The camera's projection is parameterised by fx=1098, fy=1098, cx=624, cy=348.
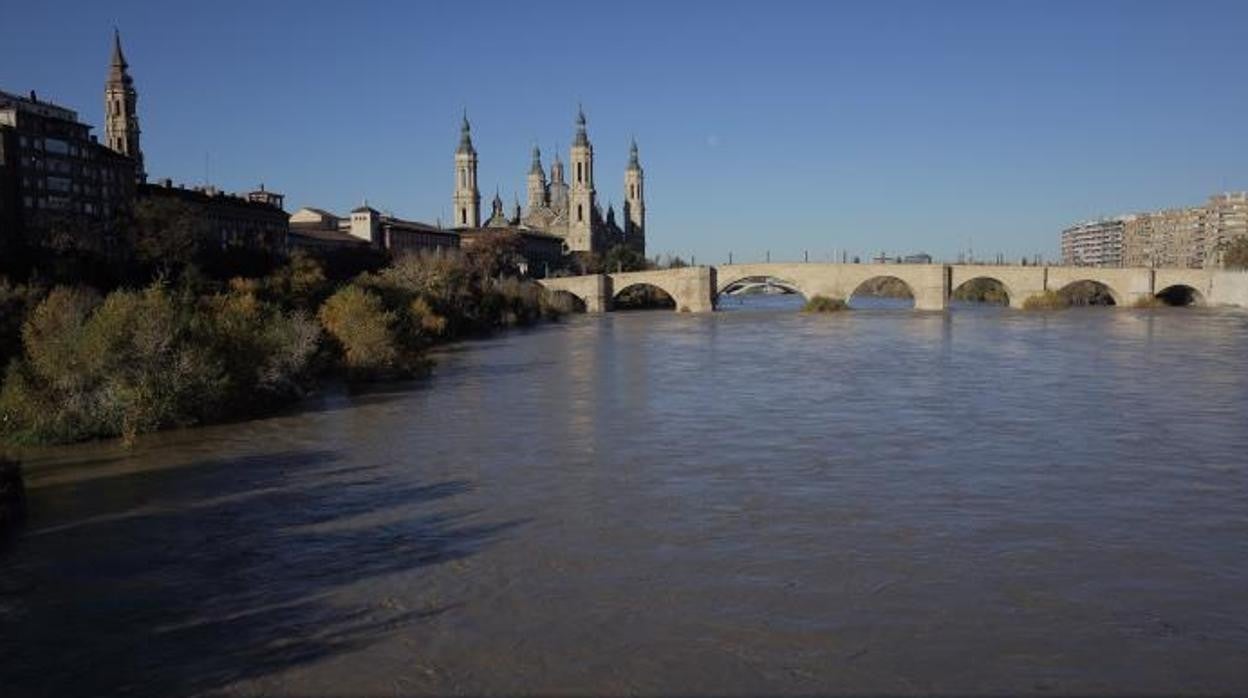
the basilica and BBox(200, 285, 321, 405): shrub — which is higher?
the basilica

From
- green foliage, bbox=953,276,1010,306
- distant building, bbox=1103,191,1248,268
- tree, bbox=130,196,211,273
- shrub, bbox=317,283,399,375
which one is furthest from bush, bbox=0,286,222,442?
distant building, bbox=1103,191,1248,268

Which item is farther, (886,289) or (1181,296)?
(886,289)

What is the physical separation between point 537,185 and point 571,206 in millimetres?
15009

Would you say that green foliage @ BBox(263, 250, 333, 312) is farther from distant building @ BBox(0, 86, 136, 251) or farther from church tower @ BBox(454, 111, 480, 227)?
church tower @ BBox(454, 111, 480, 227)

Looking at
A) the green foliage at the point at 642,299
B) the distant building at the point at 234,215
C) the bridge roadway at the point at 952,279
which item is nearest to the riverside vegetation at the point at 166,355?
the distant building at the point at 234,215

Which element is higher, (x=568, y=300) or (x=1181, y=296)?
(x=568, y=300)

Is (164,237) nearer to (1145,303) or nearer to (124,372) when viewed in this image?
(124,372)

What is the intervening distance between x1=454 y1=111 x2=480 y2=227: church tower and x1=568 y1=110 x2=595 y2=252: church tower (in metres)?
8.55

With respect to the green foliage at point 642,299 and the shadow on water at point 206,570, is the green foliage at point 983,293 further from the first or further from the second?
the shadow on water at point 206,570

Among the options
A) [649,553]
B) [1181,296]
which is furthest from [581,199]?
[649,553]

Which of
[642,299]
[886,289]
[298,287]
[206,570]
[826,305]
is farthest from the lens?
[886,289]

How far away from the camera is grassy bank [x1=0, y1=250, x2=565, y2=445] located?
50.4 feet

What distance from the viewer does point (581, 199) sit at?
9769 centimetres

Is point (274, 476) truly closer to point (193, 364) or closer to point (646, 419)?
point (193, 364)
